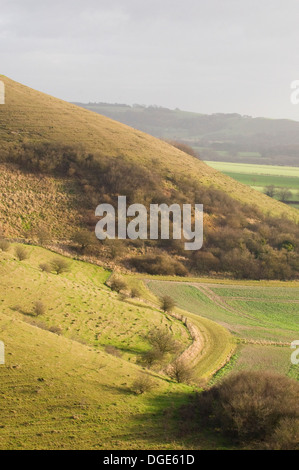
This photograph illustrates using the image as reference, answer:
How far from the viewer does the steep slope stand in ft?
195

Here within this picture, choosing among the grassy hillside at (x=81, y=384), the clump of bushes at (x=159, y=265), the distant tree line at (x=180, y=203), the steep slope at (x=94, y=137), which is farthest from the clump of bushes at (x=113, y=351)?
the steep slope at (x=94, y=137)

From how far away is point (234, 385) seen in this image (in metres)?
15.4

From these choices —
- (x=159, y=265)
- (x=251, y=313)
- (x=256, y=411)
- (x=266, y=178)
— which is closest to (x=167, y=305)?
(x=251, y=313)

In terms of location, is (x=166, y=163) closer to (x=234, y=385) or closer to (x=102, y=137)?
(x=102, y=137)

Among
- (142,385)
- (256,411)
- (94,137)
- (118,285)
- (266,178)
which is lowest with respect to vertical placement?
(118,285)

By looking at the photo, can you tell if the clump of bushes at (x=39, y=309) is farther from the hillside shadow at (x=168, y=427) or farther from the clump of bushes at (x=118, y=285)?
the hillside shadow at (x=168, y=427)

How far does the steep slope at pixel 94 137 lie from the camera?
59375mm

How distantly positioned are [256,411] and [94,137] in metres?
53.2

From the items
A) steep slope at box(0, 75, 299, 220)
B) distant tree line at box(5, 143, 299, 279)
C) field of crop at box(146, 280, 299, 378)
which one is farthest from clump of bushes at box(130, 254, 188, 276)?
steep slope at box(0, 75, 299, 220)

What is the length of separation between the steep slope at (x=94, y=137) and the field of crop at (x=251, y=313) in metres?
24.2

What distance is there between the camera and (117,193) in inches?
2083

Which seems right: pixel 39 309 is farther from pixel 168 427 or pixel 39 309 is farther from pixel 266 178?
pixel 266 178

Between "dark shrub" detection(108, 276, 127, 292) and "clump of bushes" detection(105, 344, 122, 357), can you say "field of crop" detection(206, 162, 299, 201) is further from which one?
"clump of bushes" detection(105, 344, 122, 357)
